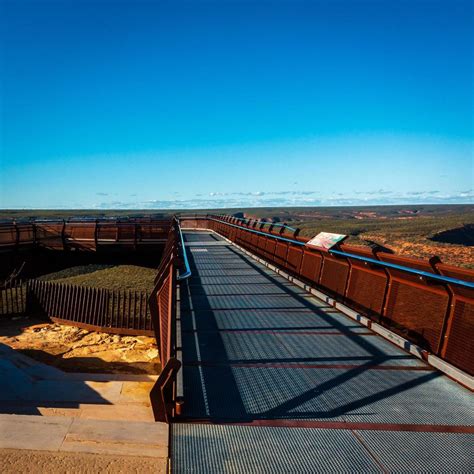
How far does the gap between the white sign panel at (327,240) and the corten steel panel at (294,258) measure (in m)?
1.93

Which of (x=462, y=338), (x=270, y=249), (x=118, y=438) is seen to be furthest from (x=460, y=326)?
(x=270, y=249)

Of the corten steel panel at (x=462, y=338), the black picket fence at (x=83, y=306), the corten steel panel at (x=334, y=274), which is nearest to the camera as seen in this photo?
the corten steel panel at (x=462, y=338)

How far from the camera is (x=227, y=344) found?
19.5 ft

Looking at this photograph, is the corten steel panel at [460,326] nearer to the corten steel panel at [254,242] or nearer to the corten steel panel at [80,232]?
the corten steel panel at [254,242]

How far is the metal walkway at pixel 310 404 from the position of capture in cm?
323

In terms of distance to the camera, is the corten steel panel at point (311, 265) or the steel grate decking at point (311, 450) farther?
the corten steel panel at point (311, 265)

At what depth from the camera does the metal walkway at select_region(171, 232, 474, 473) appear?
3.23 metres

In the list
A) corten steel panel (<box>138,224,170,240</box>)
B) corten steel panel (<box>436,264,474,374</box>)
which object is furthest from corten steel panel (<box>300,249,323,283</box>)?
corten steel panel (<box>138,224,170,240</box>)

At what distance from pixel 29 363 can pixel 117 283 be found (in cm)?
1313

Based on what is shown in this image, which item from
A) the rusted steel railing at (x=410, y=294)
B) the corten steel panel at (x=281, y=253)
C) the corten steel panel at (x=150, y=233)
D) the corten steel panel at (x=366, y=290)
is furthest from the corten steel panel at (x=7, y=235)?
the corten steel panel at (x=366, y=290)

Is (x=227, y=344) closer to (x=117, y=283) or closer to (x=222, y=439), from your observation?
(x=222, y=439)

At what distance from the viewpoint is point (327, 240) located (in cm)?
958

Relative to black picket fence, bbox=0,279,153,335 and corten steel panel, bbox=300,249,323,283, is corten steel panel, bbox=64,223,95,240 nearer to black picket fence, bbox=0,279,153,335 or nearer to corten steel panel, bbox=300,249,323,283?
black picket fence, bbox=0,279,153,335

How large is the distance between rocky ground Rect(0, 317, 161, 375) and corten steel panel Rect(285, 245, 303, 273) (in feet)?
16.1
